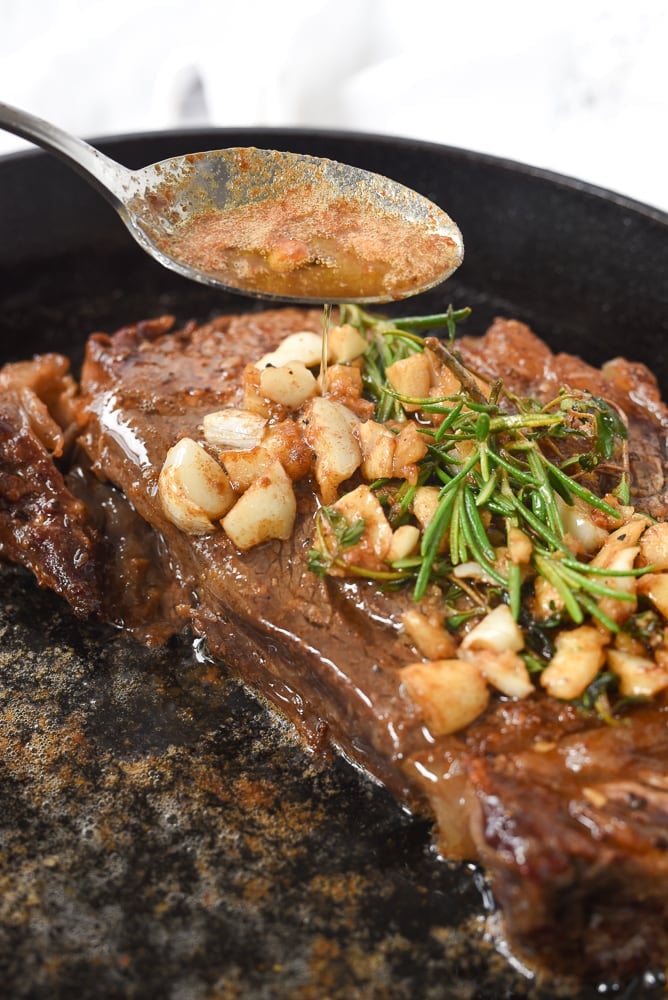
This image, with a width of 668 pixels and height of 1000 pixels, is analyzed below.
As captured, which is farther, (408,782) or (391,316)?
(391,316)

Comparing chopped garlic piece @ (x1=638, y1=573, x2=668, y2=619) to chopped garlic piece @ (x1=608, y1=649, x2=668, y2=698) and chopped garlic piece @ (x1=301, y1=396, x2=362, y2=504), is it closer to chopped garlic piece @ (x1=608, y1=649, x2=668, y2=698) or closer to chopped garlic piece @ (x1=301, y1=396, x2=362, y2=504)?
chopped garlic piece @ (x1=608, y1=649, x2=668, y2=698)

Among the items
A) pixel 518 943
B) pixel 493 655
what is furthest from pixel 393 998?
pixel 493 655

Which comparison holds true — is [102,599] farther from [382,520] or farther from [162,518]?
[382,520]

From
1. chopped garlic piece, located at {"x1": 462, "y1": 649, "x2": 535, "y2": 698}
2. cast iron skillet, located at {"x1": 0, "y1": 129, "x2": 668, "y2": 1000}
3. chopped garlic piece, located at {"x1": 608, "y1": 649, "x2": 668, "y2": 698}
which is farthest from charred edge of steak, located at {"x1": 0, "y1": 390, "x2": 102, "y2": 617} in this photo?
chopped garlic piece, located at {"x1": 608, "y1": 649, "x2": 668, "y2": 698}

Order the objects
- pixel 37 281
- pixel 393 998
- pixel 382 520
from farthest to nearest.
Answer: pixel 37 281, pixel 382 520, pixel 393 998

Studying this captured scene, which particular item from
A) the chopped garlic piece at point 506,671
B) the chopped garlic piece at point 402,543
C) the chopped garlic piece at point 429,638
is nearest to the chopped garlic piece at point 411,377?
the chopped garlic piece at point 402,543

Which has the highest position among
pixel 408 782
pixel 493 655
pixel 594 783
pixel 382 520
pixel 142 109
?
pixel 142 109

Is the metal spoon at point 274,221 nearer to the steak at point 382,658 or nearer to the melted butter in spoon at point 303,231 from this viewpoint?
the melted butter in spoon at point 303,231
